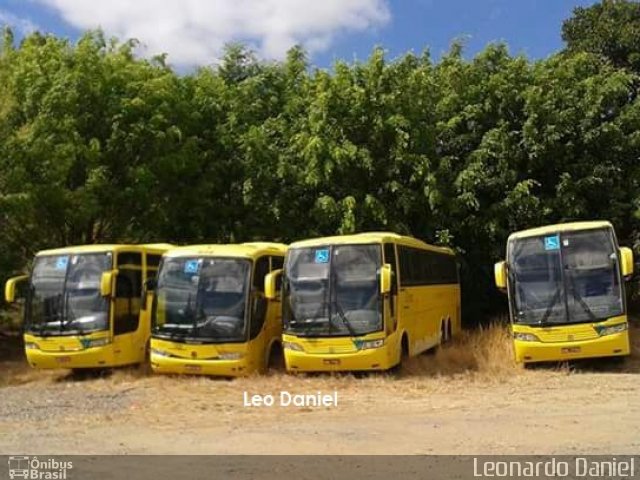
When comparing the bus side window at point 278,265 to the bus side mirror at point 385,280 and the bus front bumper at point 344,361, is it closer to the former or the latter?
the bus front bumper at point 344,361

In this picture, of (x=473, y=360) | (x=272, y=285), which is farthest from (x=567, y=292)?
(x=272, y=285)

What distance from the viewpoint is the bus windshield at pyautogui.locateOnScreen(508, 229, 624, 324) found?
15.4 meters

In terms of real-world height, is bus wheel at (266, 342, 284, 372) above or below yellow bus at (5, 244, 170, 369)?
below

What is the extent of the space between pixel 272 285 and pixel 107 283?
337cm

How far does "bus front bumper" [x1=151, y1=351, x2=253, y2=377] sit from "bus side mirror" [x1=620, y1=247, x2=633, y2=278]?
7500 mm

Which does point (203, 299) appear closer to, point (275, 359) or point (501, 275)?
point (275, 359)

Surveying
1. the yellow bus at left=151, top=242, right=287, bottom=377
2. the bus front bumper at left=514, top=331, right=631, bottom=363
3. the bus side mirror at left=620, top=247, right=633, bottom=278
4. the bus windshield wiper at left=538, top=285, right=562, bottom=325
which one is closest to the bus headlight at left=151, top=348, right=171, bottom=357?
the yellow bus at left=151, top=242, right=287, bottom=377

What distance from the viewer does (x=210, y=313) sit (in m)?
15.4

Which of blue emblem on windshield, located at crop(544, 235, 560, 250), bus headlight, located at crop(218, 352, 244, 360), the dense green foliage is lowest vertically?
bus headlight, located at crop(218, 352, 244, 360)

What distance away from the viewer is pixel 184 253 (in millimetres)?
15914

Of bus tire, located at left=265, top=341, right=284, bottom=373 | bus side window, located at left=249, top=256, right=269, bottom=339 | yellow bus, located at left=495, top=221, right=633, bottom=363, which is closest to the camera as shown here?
yellow bus, located at left=495, top=221, right=633, bottom=363

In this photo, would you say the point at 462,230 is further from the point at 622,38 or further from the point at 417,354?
the point at 622,38

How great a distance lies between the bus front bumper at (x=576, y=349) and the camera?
15.1m
